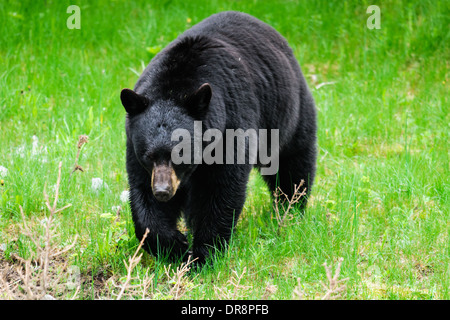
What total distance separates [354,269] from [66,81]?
408 cm

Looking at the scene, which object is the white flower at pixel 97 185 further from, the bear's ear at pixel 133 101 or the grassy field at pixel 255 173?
the bear's ear at pixel 133 101

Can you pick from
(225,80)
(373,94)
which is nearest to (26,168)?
(225,80)

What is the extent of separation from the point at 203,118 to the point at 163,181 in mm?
459

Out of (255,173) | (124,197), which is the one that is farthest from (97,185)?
(255,173)

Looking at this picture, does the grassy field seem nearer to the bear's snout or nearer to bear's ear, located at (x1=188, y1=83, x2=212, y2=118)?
the bear's snout

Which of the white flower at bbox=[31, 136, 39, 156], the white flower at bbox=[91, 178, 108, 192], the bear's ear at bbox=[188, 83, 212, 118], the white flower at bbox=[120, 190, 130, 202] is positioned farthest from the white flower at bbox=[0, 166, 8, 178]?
the bear's ear at bbox=[188, 83, 212, 118]

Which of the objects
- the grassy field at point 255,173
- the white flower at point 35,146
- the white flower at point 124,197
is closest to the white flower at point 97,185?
the grassy field at point 255,173

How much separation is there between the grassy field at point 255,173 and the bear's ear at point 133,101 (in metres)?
0.78

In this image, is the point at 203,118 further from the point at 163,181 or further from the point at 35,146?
the point at 35,146

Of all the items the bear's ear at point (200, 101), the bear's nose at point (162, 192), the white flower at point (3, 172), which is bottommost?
the white flower at point (3, 172)

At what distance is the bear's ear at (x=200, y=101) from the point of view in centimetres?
346

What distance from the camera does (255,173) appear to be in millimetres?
5438

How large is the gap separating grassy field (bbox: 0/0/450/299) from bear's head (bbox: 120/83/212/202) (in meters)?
0.56
